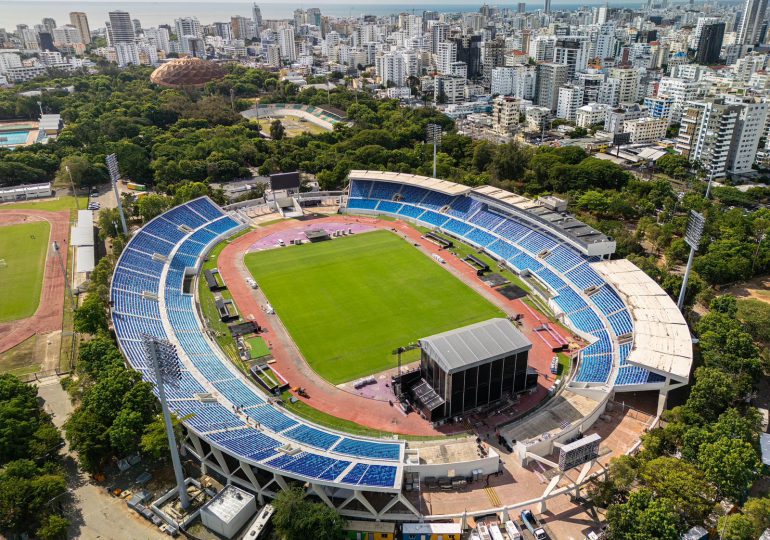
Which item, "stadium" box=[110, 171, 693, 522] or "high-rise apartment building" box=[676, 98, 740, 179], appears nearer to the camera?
"stadium" box=[110, 171, 693, 522]

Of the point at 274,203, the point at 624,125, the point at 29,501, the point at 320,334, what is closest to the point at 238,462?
the point at 29,501

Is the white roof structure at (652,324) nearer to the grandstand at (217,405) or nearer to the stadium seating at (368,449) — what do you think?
the stadium seating at (368,449)

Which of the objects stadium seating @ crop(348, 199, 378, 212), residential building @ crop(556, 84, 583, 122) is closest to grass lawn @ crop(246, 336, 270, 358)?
stadium seating @ crop(348, 199, 378, 212)

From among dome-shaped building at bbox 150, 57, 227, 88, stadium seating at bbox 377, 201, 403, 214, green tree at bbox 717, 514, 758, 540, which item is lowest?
stadium seating at bbox 377, 201, 403, 214

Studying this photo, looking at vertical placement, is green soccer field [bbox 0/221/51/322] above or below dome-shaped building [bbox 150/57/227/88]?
below

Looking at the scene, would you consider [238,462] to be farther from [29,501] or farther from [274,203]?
[274,203]

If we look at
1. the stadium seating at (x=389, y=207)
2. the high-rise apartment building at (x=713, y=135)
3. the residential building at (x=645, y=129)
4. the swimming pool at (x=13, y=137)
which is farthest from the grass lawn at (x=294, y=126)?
the high-rise apartment building at (x=713, y=135)

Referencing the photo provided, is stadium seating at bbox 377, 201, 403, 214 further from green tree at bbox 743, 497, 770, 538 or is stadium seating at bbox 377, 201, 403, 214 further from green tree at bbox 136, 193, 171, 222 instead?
green tree at bbox 743, 497, 770, 538
